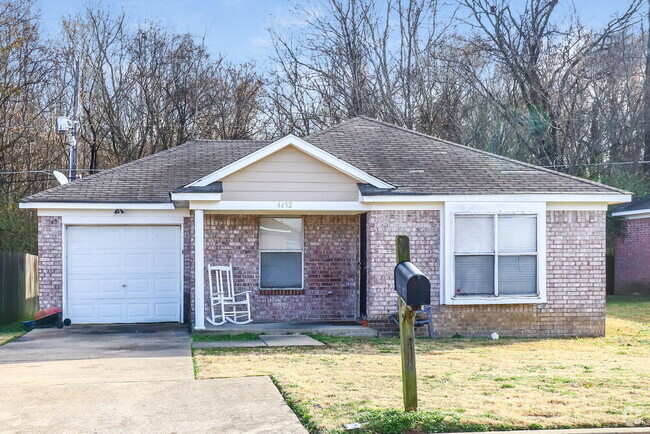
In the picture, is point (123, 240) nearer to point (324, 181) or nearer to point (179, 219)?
point (179, 219)

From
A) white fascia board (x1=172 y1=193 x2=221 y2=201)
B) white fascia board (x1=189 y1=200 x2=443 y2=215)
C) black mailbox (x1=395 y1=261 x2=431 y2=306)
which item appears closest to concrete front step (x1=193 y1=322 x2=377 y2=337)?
white fascia board (x1=189 y1=200 x2=443 y2=215)

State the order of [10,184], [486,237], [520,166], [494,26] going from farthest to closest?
[494,26]
[10,184]
[520,166]
[486,237]

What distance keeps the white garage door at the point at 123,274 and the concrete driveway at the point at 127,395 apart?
4434mm

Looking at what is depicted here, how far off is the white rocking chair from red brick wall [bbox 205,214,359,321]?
217 millimetres

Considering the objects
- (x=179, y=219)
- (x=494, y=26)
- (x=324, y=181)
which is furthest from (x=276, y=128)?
(x=324, y=181)

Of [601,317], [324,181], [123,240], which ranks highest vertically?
[324,181]

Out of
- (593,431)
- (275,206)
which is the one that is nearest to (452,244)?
(275,206)

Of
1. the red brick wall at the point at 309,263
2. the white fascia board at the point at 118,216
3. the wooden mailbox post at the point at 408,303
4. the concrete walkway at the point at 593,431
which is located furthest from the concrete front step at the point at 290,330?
the concrete walkway at the point at 593,431

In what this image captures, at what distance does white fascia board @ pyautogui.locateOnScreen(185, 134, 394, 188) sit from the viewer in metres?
13.9

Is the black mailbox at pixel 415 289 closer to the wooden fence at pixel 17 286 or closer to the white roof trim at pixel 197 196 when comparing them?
the white roof trim at pixel 197 196

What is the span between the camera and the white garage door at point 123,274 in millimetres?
16500

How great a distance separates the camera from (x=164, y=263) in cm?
1683

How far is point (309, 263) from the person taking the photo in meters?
16.0

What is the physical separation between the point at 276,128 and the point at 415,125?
235 inches
